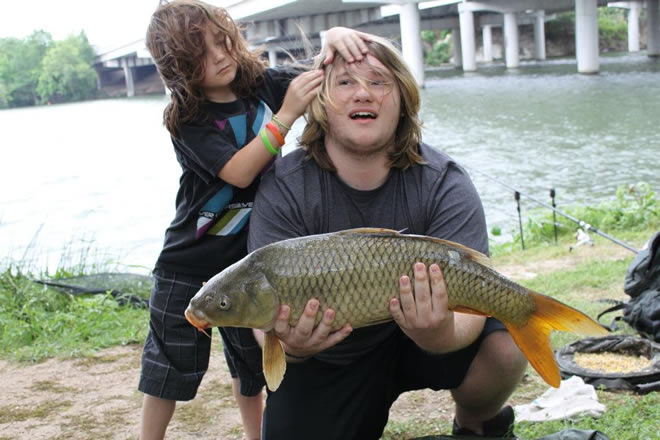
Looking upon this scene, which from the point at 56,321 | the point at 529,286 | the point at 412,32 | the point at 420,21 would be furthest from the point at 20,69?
the point at 529,286

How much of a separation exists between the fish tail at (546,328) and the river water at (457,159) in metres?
3.48

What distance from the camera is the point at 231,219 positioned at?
2768 millimetres

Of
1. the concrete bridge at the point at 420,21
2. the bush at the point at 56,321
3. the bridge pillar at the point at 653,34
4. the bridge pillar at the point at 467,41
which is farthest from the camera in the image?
the bridge pillar at the point at 467,41

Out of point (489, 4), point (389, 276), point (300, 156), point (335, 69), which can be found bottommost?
point (389, 276)

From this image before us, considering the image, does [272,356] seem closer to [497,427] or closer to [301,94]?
[301,94]

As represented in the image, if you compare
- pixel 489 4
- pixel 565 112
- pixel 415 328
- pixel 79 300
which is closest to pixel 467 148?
pixel 565 112

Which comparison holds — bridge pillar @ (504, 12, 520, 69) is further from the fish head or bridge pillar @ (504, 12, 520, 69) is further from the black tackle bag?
the fish head

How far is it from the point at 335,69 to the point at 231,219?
65 centimetres

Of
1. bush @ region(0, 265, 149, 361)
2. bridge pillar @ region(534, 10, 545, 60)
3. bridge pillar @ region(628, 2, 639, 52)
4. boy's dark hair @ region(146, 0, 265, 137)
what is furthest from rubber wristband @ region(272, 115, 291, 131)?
bridge pillar @ region(628, 2, 639, 52)

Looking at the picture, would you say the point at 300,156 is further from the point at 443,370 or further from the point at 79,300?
the point at 79,300

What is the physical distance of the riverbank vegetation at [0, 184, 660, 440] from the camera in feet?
9.91

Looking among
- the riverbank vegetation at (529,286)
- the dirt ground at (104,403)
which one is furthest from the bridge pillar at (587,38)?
the dirt ground at (104,403)

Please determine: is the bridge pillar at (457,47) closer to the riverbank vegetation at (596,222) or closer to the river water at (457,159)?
the river water at (457,159)

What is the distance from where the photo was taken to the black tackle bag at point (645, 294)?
3891mm
